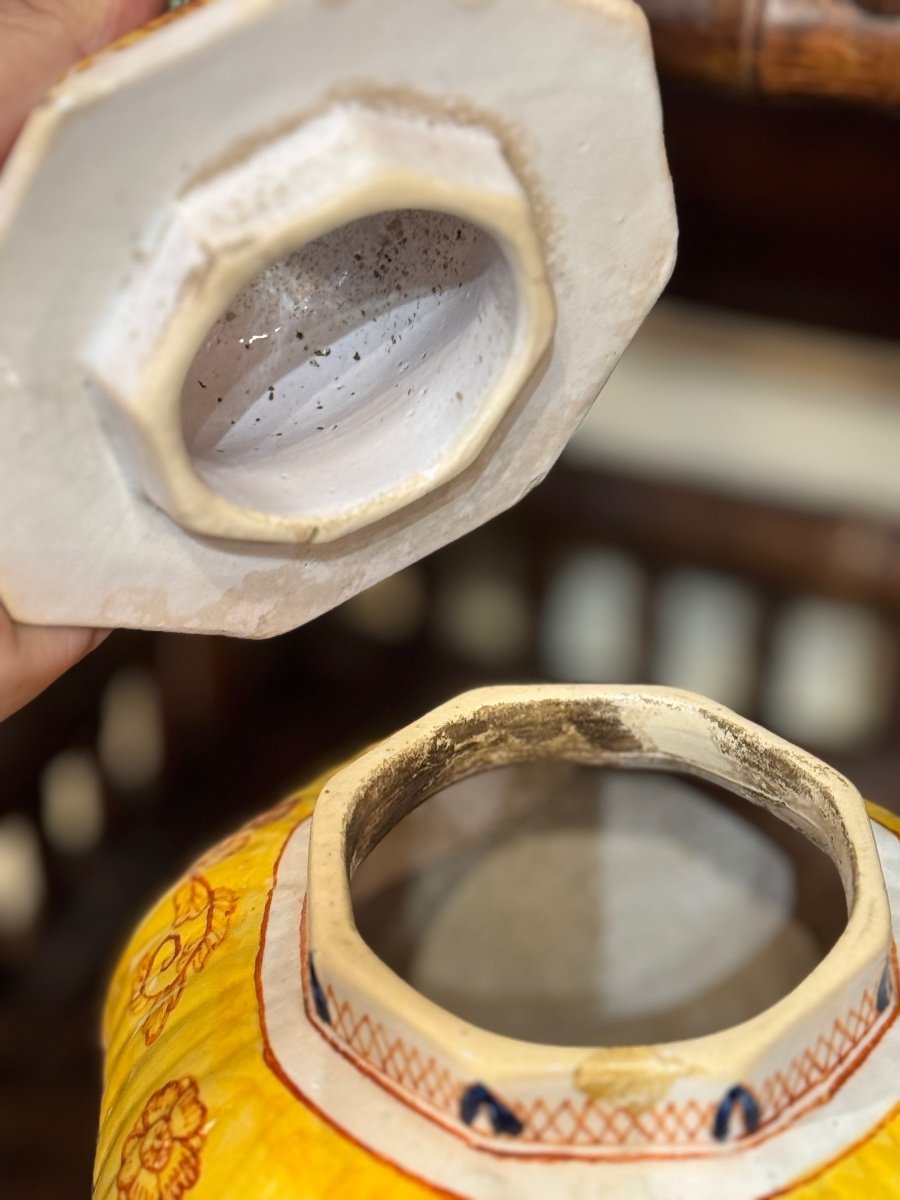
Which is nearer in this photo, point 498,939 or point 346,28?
point 346,28

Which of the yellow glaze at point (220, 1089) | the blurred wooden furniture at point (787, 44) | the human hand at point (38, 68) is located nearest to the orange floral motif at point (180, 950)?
the yellow glaze at point (220, 1089)

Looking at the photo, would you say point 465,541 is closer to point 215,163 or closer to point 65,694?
point 65,694

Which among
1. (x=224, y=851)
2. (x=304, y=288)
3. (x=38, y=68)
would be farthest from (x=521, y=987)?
(x=38, y=68)

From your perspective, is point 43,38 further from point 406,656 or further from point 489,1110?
point 406,656

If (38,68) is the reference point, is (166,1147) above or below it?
below

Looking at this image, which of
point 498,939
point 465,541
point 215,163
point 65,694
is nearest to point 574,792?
point 498,939

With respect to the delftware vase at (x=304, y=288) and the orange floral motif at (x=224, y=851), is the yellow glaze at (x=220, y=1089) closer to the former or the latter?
the orange floral motif at (x=224, y=851)

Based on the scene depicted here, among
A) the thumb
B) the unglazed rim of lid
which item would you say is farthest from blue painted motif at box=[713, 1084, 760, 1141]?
the thumb
